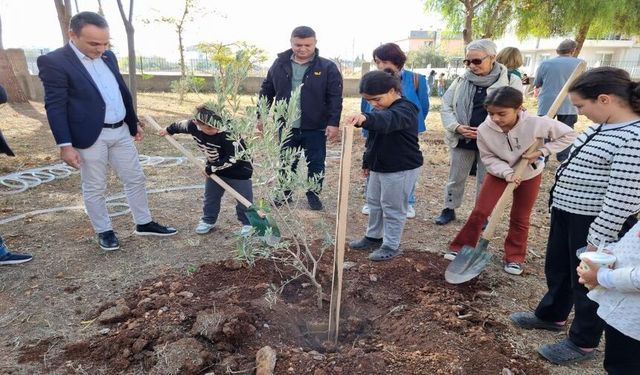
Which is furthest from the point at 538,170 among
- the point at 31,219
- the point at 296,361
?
the point at 31,219

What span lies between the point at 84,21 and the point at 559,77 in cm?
615

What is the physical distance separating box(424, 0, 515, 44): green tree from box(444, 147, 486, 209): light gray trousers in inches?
346

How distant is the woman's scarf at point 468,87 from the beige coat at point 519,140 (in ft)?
2.00

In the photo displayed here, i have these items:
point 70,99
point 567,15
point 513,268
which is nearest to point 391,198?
point 513,268

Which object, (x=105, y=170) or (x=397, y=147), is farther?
(x=105, y=170)

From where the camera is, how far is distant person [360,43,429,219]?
12.7 feet

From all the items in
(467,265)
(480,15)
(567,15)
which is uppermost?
(567,15)

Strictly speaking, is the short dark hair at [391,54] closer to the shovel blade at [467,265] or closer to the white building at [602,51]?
the shovel blade at [467,265]

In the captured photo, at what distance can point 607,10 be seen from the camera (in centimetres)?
1291

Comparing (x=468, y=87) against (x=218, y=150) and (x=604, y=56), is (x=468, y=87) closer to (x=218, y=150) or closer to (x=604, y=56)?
(x=218, y=150)

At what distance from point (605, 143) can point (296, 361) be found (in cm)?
182

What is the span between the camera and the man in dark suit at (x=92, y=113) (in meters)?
3.09

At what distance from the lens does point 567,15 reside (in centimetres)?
1273

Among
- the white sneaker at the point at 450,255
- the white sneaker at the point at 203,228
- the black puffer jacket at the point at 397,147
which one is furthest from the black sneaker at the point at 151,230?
the white sneaker at the point at 450,255
